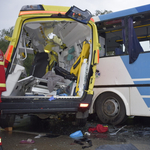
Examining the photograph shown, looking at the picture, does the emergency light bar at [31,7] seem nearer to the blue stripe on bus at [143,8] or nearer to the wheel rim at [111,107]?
the blue stripe on bus at [143,8]

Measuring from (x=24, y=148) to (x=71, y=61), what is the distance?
385 centimetres

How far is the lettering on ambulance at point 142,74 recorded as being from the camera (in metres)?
4.50

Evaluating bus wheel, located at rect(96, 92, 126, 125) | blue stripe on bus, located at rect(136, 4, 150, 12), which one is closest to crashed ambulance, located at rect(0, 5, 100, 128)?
bus wheel, located at rect(96, 92, 126, 125)

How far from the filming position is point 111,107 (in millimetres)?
5059

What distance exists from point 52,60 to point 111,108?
285 cm

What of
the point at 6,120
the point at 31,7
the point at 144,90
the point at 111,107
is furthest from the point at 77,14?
the point at 6,120

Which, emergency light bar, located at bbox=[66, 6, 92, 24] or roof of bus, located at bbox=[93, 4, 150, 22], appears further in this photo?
roof of bus, located at bbox=[93, 4, 150, 22]

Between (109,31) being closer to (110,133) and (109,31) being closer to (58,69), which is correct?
(58,69)

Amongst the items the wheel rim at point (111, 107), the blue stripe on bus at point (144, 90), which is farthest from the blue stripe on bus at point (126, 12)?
the wheel rim at point (111, 107)

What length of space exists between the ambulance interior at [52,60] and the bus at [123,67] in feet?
2.32

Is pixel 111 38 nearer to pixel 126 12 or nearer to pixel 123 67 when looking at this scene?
pixel 126 12

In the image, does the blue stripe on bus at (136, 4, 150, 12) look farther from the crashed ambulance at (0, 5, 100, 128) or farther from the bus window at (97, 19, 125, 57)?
the crashed ambulance at (0, 5, 100, 128)

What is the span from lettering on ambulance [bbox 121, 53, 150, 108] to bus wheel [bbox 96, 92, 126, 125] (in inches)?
24.8

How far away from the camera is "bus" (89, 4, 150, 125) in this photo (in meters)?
4.61
